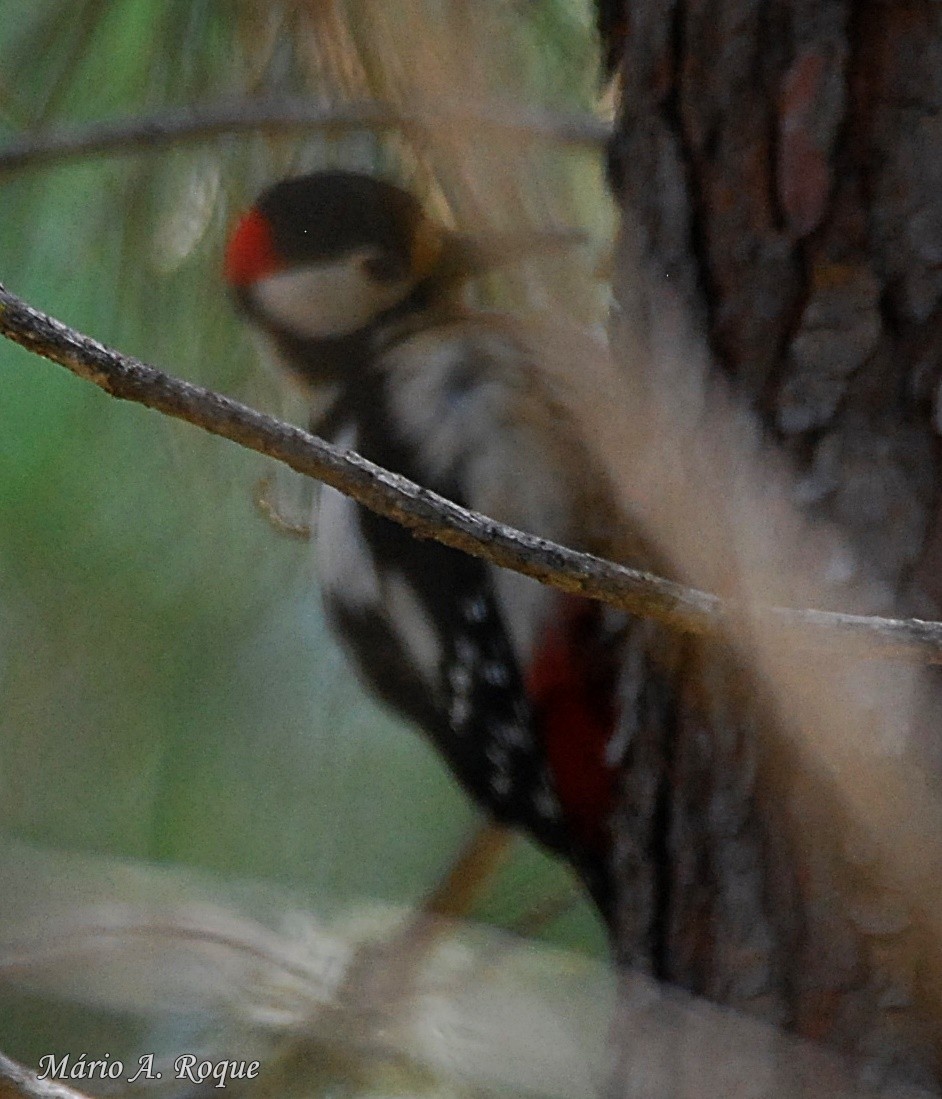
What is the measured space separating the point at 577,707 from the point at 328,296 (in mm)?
642

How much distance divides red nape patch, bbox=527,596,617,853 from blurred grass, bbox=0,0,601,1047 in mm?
294

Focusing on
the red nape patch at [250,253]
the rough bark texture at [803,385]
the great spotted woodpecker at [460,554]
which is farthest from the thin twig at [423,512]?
the red nape patch at [250,253]

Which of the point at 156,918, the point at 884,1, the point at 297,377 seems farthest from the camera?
the point at 297,377

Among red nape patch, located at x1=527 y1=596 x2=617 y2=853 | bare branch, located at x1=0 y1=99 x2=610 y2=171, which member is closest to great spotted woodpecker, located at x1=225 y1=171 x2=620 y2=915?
red nape patch, located at x1=527 y1=596 x2=617 y2=853

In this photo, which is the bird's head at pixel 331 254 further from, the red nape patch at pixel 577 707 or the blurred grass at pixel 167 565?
the red nape patch at pixel 577 707

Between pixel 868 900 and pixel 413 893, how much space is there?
2.87ft

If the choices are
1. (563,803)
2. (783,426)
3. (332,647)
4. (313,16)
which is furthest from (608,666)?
(313,16)

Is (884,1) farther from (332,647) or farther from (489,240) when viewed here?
(332,647)

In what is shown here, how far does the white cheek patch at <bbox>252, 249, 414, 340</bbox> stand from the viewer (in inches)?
71.5

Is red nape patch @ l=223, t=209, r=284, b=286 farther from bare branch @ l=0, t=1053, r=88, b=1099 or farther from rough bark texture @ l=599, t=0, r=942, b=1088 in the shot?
bare branch @ l=0, t=1053, r=88, b=1099

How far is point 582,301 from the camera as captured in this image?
5.65 feet

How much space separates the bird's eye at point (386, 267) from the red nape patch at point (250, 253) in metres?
0.11

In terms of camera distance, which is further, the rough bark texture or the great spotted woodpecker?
the great spotted woodpecker

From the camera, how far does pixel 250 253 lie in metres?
1.77
